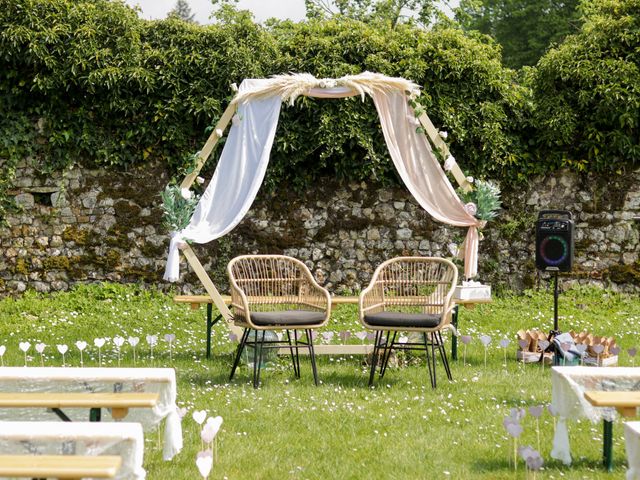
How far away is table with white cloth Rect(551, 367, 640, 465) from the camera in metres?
3.84

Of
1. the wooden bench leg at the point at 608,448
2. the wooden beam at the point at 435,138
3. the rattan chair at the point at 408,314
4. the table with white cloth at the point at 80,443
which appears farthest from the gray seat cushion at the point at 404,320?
the table with white cloth at the point at 80,443

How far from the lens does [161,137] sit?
9133mm

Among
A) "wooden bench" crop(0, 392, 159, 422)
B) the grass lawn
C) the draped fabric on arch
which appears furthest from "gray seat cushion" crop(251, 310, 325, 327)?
"wooden bench" crop(0, 392, 159, 422)

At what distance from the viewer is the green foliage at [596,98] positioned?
9094 mm

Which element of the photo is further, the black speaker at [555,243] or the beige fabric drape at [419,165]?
the beige fabric drape at [419,165]

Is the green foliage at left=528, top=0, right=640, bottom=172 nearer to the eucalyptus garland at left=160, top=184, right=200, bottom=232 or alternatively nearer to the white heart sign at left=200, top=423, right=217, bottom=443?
the eucalyptus garland at left=160, top=184, right=200, bottom=232

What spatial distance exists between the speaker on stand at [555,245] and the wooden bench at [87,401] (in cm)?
358

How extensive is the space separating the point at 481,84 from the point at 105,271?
468cm

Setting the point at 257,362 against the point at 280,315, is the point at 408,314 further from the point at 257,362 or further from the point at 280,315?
the point at 257,362

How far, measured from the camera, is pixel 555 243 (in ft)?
20.3

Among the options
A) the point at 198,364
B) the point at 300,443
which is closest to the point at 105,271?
the point at 198,364

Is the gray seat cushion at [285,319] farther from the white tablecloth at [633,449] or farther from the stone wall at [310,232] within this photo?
the stone wall at [310,232]

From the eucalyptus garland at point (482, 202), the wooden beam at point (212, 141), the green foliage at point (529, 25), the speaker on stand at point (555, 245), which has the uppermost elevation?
the green foliage at point (529, 25)

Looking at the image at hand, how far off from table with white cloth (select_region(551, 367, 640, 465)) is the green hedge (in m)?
5.46
